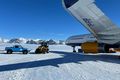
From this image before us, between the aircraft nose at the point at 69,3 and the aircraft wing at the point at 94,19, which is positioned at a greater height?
the aircraft nose at the point at 69,3

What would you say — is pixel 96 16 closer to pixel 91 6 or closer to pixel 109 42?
pixel 91 6

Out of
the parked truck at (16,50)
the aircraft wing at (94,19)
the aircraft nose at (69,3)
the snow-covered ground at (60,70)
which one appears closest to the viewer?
the snow-covered ground at (60,70)

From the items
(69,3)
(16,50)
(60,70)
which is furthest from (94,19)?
(16,50)

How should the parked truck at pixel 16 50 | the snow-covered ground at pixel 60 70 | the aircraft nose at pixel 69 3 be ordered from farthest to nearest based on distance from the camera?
the parked truck at pixel 16 50, the aircraft nose at pixel 69 3, the snow-covered ground at pixel 60 70

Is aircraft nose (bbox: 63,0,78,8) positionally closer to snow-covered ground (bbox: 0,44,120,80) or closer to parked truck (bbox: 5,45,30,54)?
snow-covered ground (bbox: 0,44,120,80)

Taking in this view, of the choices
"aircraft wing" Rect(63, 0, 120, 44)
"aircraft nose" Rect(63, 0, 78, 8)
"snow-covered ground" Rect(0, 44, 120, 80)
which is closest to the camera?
"snow-covered ground" Rect(0, 44, 120, 80)

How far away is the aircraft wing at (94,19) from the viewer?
16562 millimetres

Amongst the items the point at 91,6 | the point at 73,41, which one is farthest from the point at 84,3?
the point at 73,41

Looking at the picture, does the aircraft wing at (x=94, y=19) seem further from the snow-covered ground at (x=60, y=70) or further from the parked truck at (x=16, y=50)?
the parked truck at (x=16, y=50)

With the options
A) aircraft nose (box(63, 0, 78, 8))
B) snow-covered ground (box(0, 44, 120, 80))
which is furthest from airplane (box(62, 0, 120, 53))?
snow-covered ground (box(0, 44, 120, 80))

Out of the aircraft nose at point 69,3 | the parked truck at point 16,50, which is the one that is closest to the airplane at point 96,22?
the aircraft nose at point 69,3

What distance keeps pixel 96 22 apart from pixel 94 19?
0.53m

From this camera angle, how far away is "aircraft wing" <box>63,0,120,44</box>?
16562 mm

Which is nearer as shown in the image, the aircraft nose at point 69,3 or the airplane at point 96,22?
the aircraft nose at point 69,3
